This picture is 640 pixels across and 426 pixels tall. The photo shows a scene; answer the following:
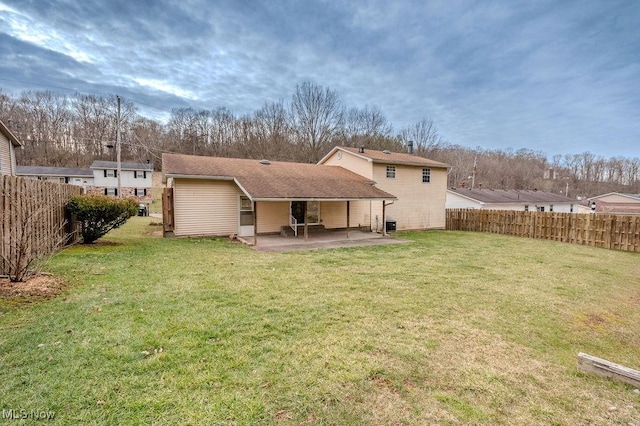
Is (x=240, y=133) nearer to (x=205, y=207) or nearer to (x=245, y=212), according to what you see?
(x=245, y=212)

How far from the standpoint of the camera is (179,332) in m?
4.07

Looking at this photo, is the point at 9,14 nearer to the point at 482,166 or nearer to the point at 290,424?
the point at 290,424

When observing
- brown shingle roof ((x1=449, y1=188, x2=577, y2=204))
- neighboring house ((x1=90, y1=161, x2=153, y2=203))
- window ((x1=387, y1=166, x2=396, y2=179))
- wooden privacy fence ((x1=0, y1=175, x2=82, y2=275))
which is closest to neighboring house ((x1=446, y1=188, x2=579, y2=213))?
brown shingle roof ((x1=449, y1=188, x2=577, y2=204))

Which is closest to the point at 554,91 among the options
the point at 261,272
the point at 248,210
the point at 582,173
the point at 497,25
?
the point at 497,25

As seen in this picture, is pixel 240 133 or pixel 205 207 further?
pixel 240 133

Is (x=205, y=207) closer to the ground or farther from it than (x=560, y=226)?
farther from it

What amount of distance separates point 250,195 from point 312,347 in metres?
8.23

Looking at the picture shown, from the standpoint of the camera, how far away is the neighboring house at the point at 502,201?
27234 mm

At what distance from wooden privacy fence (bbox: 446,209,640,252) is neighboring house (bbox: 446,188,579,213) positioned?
25.1 ft

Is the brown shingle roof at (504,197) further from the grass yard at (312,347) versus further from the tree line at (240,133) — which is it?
the grass yard at (312,347)

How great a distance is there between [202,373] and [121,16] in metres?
19.0

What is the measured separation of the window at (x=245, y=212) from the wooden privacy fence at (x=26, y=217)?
6584 mm

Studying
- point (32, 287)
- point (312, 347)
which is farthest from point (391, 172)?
point (32, 287)

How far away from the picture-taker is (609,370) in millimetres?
3375
